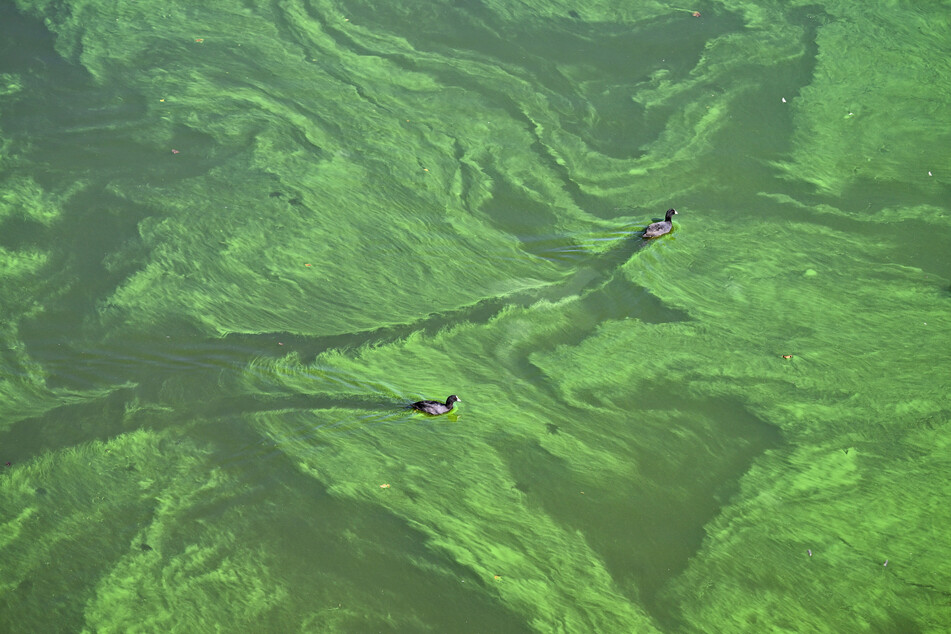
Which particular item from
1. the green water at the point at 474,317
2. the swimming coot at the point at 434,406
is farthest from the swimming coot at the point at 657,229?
the swimming coot at the point at 434,406

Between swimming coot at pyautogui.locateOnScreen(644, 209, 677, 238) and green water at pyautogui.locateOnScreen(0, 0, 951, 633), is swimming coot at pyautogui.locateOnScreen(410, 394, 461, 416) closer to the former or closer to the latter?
green water at pyautogui.locateOnScreen(0, 0, 951, 633)

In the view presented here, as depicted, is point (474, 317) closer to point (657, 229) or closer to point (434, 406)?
point (434, 406)

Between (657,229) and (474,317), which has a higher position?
(657,229)

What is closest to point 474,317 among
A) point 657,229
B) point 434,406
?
point 434,406

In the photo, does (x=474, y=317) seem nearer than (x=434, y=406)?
No

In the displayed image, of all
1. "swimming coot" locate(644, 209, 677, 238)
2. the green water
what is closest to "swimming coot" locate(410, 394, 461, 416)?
the green water

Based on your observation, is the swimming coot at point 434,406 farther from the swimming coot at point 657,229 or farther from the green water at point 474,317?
the swimming coot at point 657,229

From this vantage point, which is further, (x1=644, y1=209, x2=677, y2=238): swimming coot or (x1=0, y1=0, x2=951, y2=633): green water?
(x1=644, y1=209, x2=677, y2=238): swimming coot
